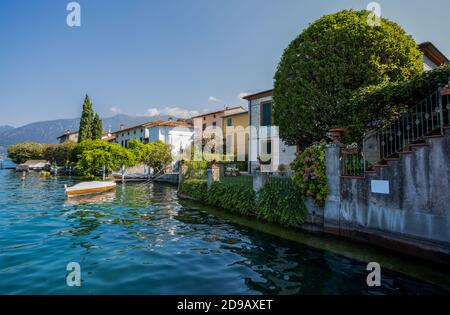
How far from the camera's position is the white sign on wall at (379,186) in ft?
25.8

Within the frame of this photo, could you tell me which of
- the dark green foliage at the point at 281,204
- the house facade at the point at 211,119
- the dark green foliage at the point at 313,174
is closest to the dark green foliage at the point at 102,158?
the house facade at the point at 211,119

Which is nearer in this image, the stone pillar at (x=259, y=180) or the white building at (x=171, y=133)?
the stone pillar at (x=259, y=180)

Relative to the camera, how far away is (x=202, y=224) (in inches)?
451

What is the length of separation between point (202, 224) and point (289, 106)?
284 inches

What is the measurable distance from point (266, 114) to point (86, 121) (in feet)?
148

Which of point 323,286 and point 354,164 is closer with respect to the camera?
point 323,286

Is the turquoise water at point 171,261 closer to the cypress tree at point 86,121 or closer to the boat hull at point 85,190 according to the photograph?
the boat hull at point 85,190

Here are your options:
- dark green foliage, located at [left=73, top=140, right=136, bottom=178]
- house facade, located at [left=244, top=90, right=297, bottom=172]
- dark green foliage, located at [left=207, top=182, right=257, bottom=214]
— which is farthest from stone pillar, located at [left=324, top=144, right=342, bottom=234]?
dark green foliage, located at [left=73, top=140, right=136, bottom=178]

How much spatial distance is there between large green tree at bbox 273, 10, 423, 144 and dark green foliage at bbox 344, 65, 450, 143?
0.39 metres

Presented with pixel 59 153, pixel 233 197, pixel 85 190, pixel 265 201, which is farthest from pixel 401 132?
pixel 59 153

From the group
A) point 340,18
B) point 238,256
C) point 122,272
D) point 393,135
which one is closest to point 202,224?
point 238,256

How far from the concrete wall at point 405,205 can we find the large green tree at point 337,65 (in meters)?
3.19

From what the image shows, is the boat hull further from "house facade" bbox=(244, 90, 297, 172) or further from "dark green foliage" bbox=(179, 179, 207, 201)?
"house facade" bbox=(244, 90, 297, 172)
